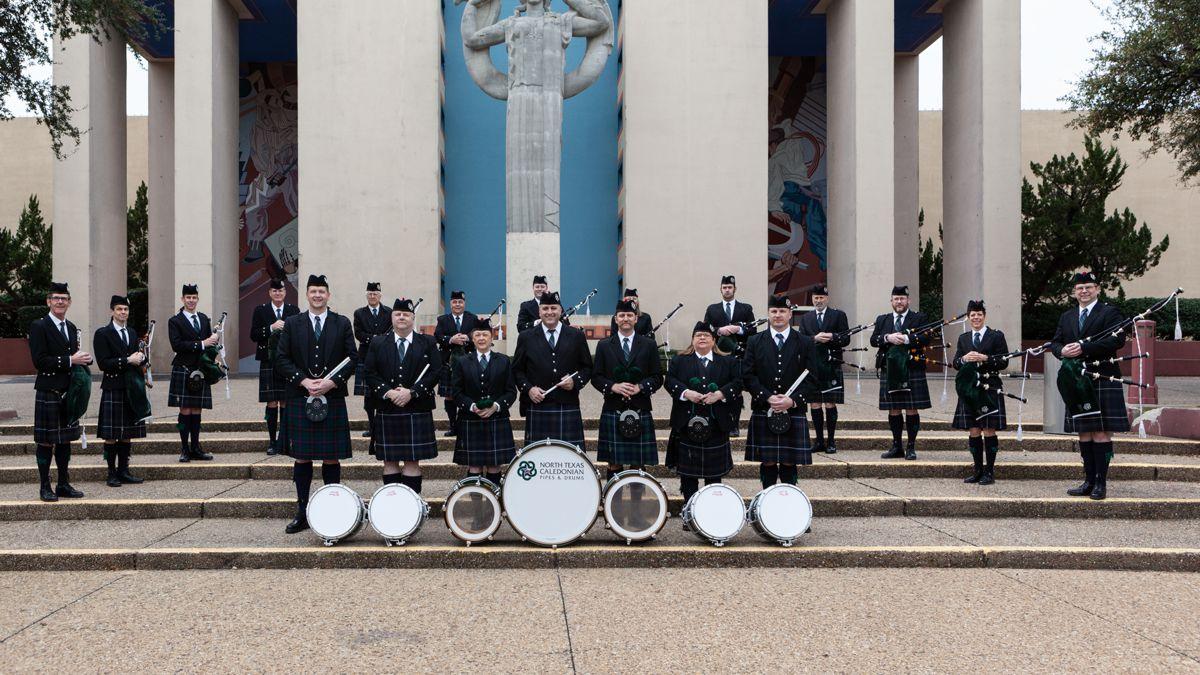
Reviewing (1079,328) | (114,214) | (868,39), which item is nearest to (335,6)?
(114,214)

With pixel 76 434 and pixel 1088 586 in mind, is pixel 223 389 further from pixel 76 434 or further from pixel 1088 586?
pixel 1088 586

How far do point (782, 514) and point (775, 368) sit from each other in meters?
1.07

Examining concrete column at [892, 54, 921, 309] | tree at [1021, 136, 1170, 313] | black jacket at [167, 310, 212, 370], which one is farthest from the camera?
concrete column at [892, 54, 921, 309]

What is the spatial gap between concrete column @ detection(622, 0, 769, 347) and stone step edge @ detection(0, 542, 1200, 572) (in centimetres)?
1174

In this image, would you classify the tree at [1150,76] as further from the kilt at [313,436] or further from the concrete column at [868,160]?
the kilt at [313,436]

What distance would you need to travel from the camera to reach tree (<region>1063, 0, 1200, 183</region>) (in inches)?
503

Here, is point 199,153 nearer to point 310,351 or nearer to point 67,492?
point 67,492

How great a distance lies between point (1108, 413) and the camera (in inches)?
263

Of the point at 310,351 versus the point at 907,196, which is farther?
the point at 907,196

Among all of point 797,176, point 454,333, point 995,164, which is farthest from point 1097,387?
point 797,176

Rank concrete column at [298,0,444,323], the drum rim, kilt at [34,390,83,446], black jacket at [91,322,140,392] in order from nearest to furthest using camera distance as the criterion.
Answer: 1. the drum rim
2. kilt at [34,390,83,446]
3. black jacket at [91,322,140,392]
4. concrete column at [298,0,444,323]

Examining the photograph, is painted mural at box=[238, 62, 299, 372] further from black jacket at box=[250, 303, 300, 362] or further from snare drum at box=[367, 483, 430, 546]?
snare drum at box=[367, 483, 430, 546]

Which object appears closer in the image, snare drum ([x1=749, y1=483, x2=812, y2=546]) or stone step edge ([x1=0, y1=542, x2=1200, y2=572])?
stone step edge ([x1=0, y1=542, x2=1200, y2=572])

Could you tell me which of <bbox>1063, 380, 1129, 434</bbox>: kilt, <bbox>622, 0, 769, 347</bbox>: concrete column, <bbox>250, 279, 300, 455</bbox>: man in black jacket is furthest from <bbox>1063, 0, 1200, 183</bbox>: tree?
<bbox>250, 279, 300, 455</bbox>: man in black jacket
